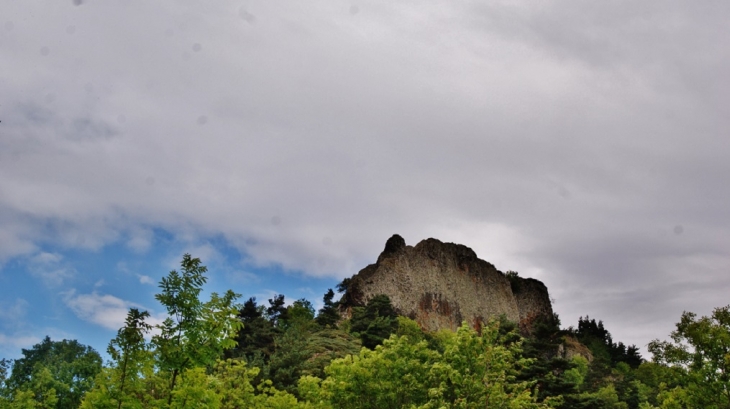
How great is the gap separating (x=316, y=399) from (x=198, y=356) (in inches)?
469

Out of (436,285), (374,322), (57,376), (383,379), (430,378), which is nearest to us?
(430,378)

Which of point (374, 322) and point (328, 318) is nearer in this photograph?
point (374, 322)

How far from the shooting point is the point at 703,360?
80.8 ft

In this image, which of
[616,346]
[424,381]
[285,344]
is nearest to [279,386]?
[285,344]

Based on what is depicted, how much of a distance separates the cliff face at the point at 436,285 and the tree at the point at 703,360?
47247 mm

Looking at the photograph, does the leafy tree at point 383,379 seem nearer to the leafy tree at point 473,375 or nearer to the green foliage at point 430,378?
the green foliage at point 430,378

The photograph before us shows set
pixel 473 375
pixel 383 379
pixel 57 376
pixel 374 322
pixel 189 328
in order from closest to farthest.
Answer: pixel 189 328 → pixel 473 375 → pixel 383 379 → pixel 57 376 → pixel 374 322

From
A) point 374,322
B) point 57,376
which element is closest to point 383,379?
point 374,322

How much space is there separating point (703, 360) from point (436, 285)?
55.3 m

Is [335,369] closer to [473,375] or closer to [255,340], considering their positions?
[473,375]

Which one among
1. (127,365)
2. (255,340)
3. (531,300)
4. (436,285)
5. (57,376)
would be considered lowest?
(127,365)

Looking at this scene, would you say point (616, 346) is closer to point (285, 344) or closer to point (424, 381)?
point (285, 344)

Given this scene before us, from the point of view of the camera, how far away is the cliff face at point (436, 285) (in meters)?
73.6

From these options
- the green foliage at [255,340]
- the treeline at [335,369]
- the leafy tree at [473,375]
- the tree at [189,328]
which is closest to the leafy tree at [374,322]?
the treeline at [335,369]
